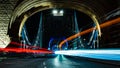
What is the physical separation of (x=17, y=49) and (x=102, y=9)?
15.7 metres

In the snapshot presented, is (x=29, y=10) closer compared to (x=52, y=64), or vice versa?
(x=52, y=64)

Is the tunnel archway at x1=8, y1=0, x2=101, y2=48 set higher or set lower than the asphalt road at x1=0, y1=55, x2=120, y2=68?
higher

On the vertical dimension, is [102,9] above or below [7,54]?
above

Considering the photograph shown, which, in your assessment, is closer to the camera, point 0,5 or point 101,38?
point 0,5

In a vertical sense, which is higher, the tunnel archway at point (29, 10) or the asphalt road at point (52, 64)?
the tunnel archway at point (29, 10)

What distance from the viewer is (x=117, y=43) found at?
36281mm

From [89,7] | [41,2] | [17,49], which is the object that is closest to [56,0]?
[41,2]

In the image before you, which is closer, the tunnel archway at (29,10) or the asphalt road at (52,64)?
the asphalt road at (52,64)

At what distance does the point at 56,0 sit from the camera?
39688mm

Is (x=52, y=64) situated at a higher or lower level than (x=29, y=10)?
lower

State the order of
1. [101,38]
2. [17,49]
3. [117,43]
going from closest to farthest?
[117,43] → [101,38] → [17,49]

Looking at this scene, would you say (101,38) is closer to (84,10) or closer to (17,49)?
(84,10)

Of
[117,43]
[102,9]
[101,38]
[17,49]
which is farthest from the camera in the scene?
[17,49]

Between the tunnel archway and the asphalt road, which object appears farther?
the tunnel archway
